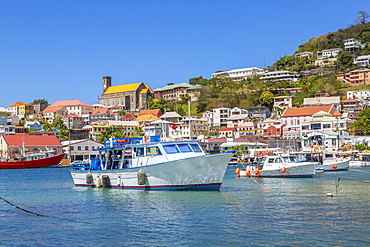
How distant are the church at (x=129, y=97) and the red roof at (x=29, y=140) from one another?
7063 cm

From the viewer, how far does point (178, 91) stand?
173 metres

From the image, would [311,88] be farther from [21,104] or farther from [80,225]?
[80,225]

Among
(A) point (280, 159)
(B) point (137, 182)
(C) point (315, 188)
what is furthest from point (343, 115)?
(B) point (137, 182)

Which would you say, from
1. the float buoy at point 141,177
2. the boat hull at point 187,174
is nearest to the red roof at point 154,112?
the boat hull at point 187,174

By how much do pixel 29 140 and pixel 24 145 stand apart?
104 inches

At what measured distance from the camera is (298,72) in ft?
527

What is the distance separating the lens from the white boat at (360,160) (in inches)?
2813

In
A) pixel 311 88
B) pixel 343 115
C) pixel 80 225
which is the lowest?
pixel 80 225

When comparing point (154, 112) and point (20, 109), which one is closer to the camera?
point (154, 112)

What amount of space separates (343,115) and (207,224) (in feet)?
320

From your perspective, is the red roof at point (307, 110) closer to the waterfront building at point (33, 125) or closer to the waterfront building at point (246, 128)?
the waterfront building at point (246, 128)

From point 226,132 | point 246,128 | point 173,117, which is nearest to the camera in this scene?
point 246,128

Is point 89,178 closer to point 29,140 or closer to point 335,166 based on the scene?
point 335,166

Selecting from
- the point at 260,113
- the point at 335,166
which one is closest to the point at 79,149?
the point at 260,113
